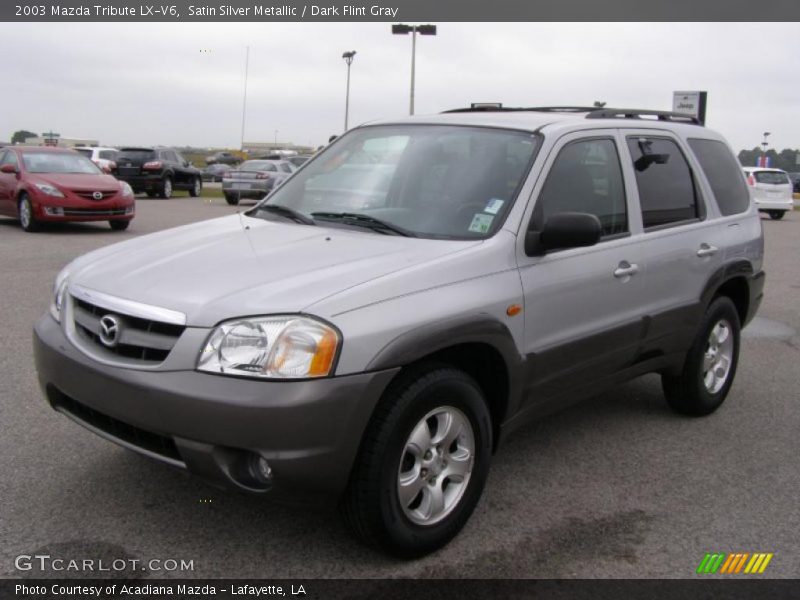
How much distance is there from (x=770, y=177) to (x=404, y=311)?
1046 inches

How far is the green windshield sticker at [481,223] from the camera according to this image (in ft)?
12.4

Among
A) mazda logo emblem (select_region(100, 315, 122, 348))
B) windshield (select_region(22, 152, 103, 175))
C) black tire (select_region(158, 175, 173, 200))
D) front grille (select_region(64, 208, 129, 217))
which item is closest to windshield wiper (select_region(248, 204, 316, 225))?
mazda logo emblem (select_region(100, 315, 122, 348))

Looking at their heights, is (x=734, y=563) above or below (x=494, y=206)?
below

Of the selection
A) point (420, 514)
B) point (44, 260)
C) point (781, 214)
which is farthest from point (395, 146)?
point (781, 214)

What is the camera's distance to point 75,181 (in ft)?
49.1

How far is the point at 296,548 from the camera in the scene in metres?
3.42

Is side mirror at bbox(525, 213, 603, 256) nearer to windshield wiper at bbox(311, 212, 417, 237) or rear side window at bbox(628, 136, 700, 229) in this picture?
windshield wiper at bbox(311, 212, 417, 237)

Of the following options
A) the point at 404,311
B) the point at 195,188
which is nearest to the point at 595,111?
the point at 404,311

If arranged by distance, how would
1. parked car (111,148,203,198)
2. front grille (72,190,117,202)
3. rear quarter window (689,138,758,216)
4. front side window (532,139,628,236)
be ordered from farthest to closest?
parked car (111,148,203,198) < front grille (72,190,117,202) < rear quarter window (689,138,758,216) < front side window (532,139,628,236)

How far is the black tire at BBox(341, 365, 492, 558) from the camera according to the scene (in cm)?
308

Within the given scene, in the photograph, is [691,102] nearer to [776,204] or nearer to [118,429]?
[776,204]

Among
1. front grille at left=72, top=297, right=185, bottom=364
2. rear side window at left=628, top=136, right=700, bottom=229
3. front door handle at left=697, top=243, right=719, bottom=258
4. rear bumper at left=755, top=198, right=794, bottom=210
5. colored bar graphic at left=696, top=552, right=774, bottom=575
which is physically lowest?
colored bar graphic at left=696, top=552, right=774, bottom=575

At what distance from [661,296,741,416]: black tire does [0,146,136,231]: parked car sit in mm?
12062

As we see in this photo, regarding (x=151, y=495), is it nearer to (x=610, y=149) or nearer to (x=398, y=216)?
(x=398, y=216)
